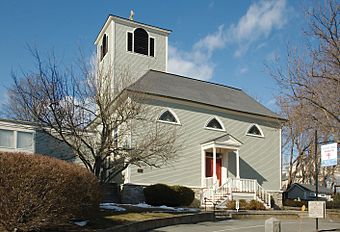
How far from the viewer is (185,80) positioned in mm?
31562

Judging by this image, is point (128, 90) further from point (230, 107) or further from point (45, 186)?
point (230, 107)

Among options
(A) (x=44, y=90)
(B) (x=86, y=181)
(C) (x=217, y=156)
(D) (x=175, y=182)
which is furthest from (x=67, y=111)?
(C) (x=217, y=156)

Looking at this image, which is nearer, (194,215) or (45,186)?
(45,186)

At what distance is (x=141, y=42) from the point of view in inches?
1334

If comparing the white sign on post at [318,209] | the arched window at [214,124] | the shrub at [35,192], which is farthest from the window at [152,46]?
the shrub at [35,192]

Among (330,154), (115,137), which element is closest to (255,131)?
(330,154)

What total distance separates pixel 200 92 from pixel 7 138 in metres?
12.9

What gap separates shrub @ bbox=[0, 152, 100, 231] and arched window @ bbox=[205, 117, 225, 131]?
1681cm

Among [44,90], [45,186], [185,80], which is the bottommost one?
[45,186]

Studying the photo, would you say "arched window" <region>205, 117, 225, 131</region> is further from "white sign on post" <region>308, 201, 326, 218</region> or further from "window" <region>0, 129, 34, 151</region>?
"white sign on post" <region>308, 201, 326, 218</region>

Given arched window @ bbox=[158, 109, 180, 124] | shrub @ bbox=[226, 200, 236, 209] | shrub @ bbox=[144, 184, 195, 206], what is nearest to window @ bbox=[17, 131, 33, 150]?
shrub @ bbox=[144, 184, 195, 206]

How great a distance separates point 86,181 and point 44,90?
557 centimetres

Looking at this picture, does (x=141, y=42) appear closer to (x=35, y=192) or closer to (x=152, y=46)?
(x=152, y=46)

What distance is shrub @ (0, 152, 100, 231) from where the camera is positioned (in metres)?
10.6
